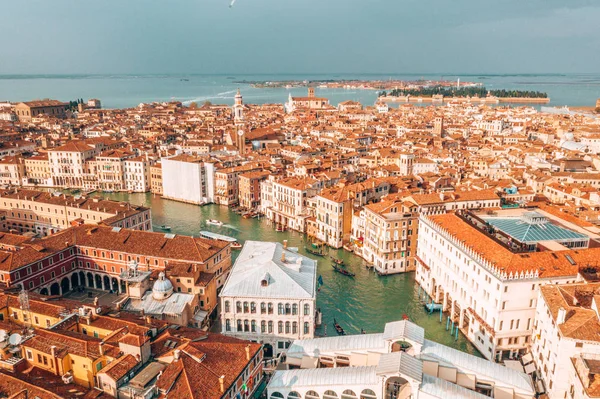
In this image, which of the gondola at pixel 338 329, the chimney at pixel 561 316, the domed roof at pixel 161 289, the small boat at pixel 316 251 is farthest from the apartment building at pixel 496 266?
the domed roof at pixel 161 289

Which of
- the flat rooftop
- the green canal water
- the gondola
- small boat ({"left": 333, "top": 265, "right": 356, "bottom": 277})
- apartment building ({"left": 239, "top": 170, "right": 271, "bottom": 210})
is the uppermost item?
the flat rooftop

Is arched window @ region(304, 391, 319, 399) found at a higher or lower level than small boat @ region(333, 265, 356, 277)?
higher

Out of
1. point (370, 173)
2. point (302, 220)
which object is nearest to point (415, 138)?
point (370, 173)

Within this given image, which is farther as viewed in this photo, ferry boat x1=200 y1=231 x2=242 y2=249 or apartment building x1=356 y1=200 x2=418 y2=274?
ferry boat x1=200 y1=231 x2=242 y2=249

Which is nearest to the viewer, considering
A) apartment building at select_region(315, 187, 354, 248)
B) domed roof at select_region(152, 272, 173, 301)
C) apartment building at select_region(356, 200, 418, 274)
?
domed roof at select_region(152, 272, 173, 301)

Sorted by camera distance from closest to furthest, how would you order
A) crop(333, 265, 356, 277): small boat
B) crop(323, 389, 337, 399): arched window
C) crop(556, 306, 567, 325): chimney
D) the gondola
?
crop(323, 389, 337, 399): arched window → crop(556, 306, 567, 325): chimney → the gondola → crop(333, 265, 356, 277): small boat

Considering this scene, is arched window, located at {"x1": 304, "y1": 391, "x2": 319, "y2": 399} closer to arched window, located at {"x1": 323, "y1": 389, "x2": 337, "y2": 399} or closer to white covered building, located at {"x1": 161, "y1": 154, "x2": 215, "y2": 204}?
arched window, located at {"x1": 323, "y1": 389, "x2": 337, "y2": 399}

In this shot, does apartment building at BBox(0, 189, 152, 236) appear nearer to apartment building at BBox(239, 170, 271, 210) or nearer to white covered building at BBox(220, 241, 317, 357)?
apartment building at BBox(239, 170, 271, 210)

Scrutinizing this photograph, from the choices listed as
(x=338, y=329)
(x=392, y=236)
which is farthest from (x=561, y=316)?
(x=392, y=236)

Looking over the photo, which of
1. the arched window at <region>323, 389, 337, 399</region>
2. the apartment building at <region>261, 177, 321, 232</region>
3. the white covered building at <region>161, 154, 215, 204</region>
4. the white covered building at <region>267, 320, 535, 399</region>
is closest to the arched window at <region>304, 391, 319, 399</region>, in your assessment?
the white covered building at <region>267, 320, 535, 399</region>
